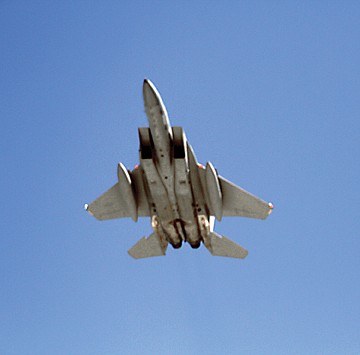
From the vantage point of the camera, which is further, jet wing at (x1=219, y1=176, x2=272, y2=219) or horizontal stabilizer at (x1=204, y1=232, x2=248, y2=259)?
horizontal stabilizer at (x1=204, y1=232, x2=248, y2=259)

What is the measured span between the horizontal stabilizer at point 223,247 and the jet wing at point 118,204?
3.13 m

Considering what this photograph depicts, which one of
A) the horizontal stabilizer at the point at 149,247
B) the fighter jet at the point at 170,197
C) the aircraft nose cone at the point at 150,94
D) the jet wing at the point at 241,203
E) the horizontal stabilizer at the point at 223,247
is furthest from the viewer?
the horizontal stabilizer at the point at 149,247

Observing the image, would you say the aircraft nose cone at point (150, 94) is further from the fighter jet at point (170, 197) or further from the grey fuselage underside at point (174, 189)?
the grey fuselage underside at point (174, 189)

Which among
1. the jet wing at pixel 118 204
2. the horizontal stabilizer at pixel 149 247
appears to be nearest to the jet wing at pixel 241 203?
the horizontal stabilizer at pixel 149 247

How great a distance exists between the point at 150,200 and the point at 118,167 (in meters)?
2.39

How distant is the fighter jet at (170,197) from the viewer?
23.5 metres

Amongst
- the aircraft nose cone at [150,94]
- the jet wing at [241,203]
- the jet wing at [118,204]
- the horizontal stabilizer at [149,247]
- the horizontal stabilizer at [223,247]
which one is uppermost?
the aircraft nose cone at [150,94]

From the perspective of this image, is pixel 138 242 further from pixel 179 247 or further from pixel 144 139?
pixel 144 139

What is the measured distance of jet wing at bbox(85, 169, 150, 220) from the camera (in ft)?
84.4

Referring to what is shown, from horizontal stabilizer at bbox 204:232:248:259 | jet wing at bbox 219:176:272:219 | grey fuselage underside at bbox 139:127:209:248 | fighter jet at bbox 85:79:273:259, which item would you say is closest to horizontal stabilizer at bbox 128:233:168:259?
fighter jet at bbox 85:79:273:259

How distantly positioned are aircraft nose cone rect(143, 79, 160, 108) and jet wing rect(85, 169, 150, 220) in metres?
4.01

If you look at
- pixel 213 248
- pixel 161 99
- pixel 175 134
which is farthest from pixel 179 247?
pixel 161 99

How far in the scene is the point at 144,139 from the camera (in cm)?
2359

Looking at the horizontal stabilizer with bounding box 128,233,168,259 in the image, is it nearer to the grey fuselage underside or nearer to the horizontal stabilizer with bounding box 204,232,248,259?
the grey fuselage underside
